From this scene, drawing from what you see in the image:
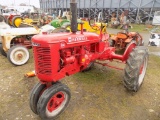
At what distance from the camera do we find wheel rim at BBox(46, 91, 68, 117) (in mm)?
2719

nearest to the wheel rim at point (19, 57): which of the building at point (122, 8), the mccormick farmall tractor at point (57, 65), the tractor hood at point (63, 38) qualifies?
the mccormick farmall tractor at point (57, 65)

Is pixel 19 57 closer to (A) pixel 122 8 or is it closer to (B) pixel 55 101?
(B) pixel 55 101

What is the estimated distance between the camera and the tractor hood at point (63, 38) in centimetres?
243

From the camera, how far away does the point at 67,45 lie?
268 centimetres

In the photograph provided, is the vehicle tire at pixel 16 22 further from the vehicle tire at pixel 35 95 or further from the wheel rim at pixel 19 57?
the vehicle tire at pixel 35 95

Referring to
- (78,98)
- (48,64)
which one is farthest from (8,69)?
(48,64)

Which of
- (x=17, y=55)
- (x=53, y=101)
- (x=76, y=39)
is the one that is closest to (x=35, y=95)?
(x=53, y=101)

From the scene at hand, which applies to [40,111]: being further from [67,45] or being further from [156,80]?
[156,80]

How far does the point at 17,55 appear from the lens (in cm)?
533

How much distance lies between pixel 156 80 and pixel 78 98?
2209mm

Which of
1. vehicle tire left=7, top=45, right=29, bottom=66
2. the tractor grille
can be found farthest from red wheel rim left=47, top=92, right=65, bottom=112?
vehicle tire left=7, top=45, right=29, bottom=66

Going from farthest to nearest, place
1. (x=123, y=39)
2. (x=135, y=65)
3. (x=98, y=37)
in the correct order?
(x=123, y=39) < (x=98, y=37) < (x=135, y=65)

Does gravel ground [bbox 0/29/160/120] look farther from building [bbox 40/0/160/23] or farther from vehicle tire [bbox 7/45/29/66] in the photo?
building [bbox 40/0/160/23]

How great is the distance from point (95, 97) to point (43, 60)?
1.59 metres
